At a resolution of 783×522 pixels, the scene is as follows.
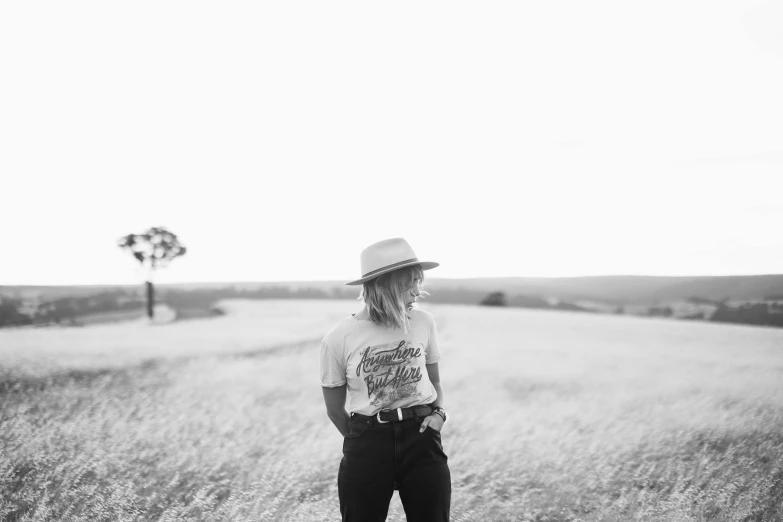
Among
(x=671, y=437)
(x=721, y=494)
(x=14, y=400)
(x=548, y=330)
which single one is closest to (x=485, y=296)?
(x=548, y=330)

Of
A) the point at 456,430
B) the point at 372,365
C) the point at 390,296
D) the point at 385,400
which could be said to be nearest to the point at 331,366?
the point at 372,365

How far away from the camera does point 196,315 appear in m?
12.5

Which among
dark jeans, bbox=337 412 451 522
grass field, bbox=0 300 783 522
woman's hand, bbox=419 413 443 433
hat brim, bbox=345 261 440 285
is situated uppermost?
hat brim, bbox=345 261 440 285

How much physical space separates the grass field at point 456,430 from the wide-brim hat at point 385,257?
2.37 m

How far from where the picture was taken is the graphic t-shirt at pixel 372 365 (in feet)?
7.24

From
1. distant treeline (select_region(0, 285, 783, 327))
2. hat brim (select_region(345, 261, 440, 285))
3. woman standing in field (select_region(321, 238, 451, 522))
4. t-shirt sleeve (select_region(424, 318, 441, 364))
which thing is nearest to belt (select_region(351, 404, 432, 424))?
woman standing in field (select_region(321, 238, 451, 522))

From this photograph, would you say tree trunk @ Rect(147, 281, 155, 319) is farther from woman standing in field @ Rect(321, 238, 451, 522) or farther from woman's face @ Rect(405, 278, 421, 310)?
woman's face @ Rect(405, 278, 421, 310)

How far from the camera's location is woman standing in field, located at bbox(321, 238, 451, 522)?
215 cm

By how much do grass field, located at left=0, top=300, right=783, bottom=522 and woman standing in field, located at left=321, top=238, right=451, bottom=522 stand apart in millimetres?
1628

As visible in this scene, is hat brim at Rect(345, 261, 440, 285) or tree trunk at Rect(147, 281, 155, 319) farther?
tree trunk at Rect(147, 281, 155, 319)

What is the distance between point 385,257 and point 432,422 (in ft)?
2.89

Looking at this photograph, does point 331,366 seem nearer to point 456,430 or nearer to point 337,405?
point 337,405

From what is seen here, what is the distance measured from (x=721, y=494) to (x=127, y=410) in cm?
609

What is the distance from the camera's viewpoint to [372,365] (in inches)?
87.0
